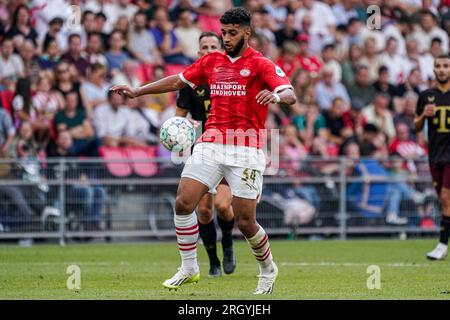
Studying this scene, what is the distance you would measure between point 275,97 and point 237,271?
4512 mm

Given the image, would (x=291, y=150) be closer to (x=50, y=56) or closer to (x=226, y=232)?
(x=50, y=56)

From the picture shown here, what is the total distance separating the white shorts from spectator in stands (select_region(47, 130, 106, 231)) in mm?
9074

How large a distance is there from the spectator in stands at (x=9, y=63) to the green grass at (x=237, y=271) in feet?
11.5

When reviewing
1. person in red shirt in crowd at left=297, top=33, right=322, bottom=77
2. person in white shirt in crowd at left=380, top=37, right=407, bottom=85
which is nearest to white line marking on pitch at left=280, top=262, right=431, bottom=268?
person in red shirt in crowd at left=297, top=33, right=322, bottom=77

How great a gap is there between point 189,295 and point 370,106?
14349 mm

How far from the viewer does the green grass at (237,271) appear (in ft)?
34.5

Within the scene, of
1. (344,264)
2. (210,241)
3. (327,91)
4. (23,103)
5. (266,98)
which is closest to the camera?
(266,98)

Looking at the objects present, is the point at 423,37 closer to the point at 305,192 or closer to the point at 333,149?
the point at 333,149

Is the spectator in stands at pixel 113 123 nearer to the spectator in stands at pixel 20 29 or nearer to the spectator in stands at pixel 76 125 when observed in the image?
the spectator in stands at pixel 76 125

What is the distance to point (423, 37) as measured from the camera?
86.3 ft

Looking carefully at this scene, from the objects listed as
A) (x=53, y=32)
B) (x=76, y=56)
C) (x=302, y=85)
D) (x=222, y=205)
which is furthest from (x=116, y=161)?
(x=222, y=205)

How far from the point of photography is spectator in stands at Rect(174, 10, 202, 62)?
22.8 metres

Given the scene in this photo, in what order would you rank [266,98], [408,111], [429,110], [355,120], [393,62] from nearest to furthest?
[266,98] < [429,110] < [355,120] < [408,111] < [393,62]

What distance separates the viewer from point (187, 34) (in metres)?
22.9
